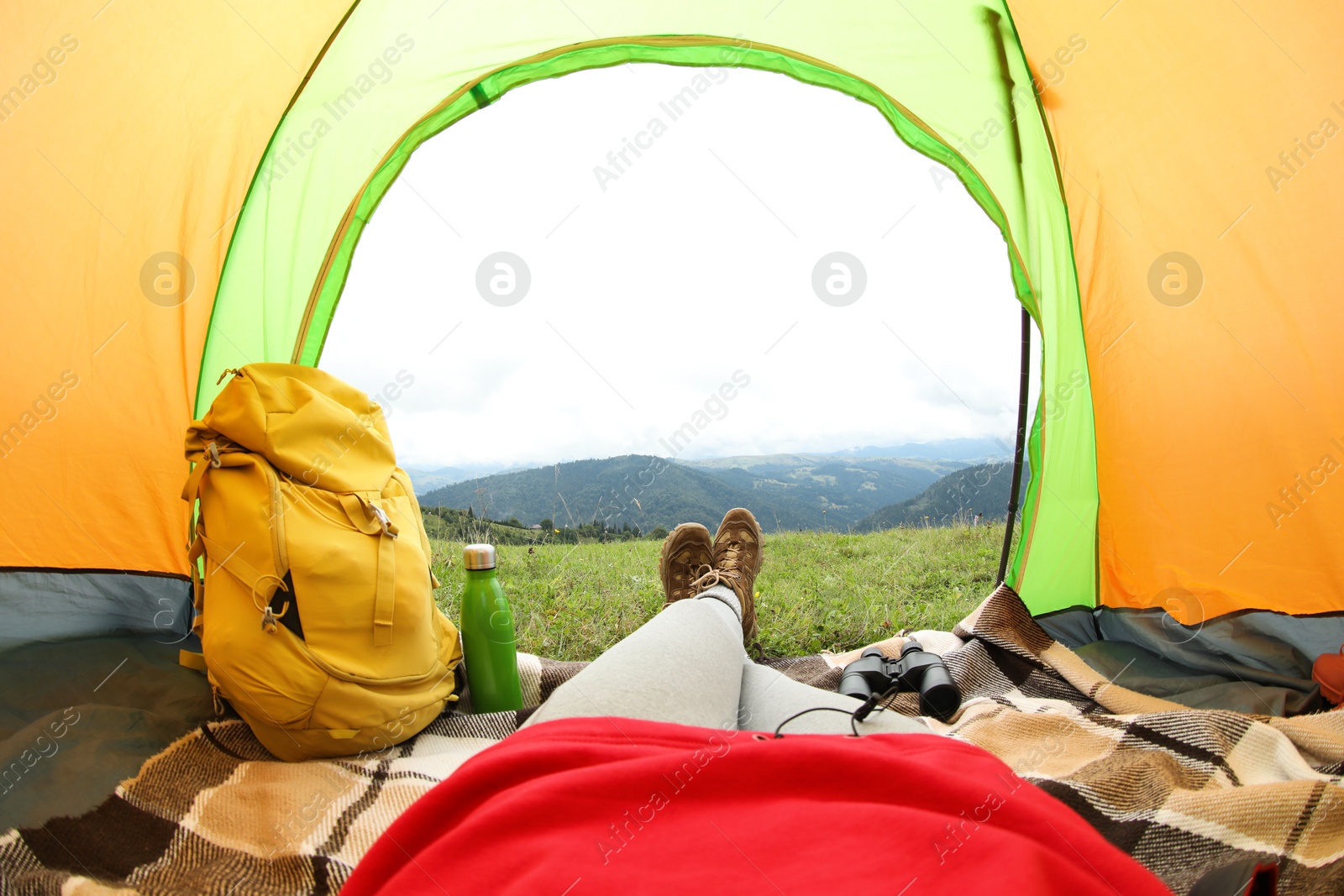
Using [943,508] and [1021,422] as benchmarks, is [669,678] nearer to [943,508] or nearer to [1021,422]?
[1021,422]

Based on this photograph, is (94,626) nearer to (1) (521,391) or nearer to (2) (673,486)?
(2) (673,486)

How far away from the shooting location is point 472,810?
2.23ft

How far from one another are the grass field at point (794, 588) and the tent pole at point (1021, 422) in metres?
0.49

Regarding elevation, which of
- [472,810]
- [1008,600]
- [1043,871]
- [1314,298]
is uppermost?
[472,810]

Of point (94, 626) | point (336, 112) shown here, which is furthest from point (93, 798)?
point (336, 112)

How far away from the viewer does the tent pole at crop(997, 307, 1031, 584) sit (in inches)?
79.4

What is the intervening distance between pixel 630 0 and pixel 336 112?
807mm

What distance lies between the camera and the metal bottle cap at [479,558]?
1502 mm

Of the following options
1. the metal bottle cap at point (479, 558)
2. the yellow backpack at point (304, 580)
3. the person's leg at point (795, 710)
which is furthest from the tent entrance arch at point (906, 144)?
the person's leg at point (795, 710)

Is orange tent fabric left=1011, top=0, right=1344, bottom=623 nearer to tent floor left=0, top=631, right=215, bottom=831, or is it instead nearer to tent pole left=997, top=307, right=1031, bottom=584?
tent pole left=997, top=307, right=1031, bottom=584

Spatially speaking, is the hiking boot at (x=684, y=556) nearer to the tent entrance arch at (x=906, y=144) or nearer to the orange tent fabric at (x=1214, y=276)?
the tent entrance arch at (x=906, y=144)

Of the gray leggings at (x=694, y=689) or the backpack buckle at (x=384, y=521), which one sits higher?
the backpack buckle at (x=384, y=521)

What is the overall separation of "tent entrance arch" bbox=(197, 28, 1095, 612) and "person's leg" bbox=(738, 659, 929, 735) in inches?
39.7

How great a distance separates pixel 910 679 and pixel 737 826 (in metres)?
1.08
